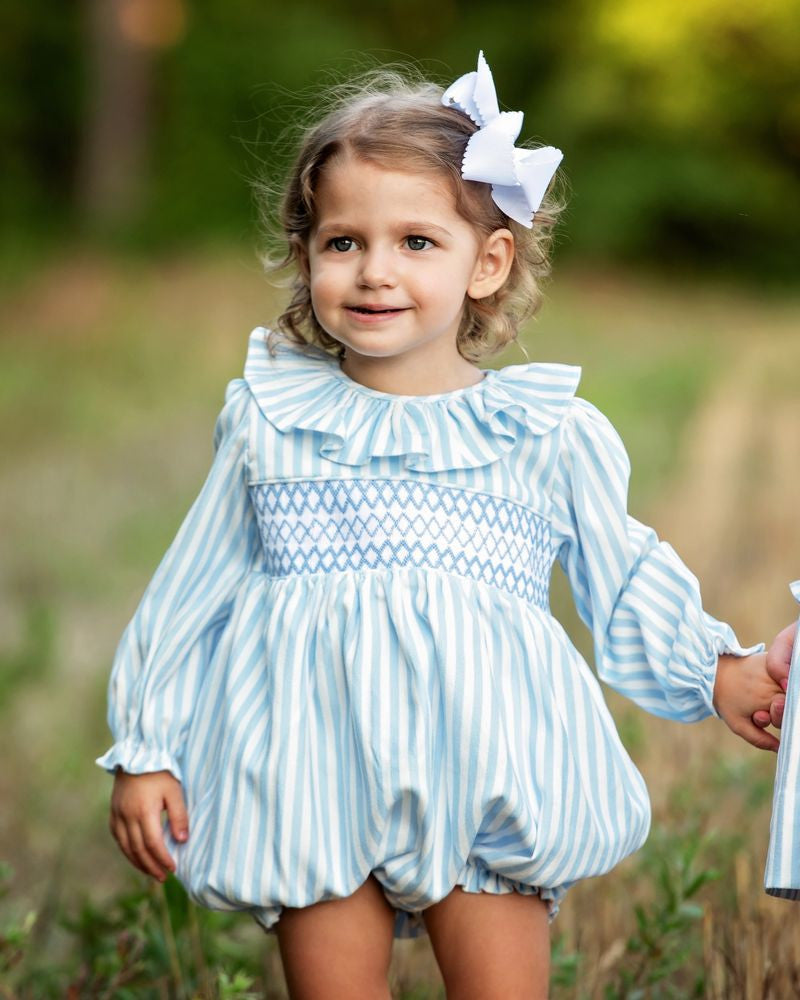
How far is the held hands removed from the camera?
222 cm

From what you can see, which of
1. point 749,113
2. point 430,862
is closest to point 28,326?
point 430,862

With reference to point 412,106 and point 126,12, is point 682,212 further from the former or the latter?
point 412,106

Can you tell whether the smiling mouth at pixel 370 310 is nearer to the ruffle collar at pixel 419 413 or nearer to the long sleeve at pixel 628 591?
the ruffle collar at pixel 419 413

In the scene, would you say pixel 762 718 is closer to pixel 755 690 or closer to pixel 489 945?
pixel 755 690


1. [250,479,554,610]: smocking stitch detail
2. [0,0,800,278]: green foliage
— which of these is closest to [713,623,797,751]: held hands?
[250,479,554,610]: smocking stitch detail

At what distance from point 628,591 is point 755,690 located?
23cm

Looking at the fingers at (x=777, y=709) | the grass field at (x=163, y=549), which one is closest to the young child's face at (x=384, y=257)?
the fingers at (x=777, y=709)

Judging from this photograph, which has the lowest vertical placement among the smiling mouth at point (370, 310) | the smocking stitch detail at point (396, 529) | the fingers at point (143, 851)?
the fingers at point (143, 851)

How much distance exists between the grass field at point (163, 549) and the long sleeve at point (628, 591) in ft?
1.59

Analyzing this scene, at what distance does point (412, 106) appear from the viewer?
7.51 feet

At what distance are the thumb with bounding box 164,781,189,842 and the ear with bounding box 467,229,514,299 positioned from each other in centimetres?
84

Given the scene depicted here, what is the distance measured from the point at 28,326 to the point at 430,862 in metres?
10.2

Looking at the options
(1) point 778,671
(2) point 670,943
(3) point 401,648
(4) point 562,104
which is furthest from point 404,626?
(4) point 562,104

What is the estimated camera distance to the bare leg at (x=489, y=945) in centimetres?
210
